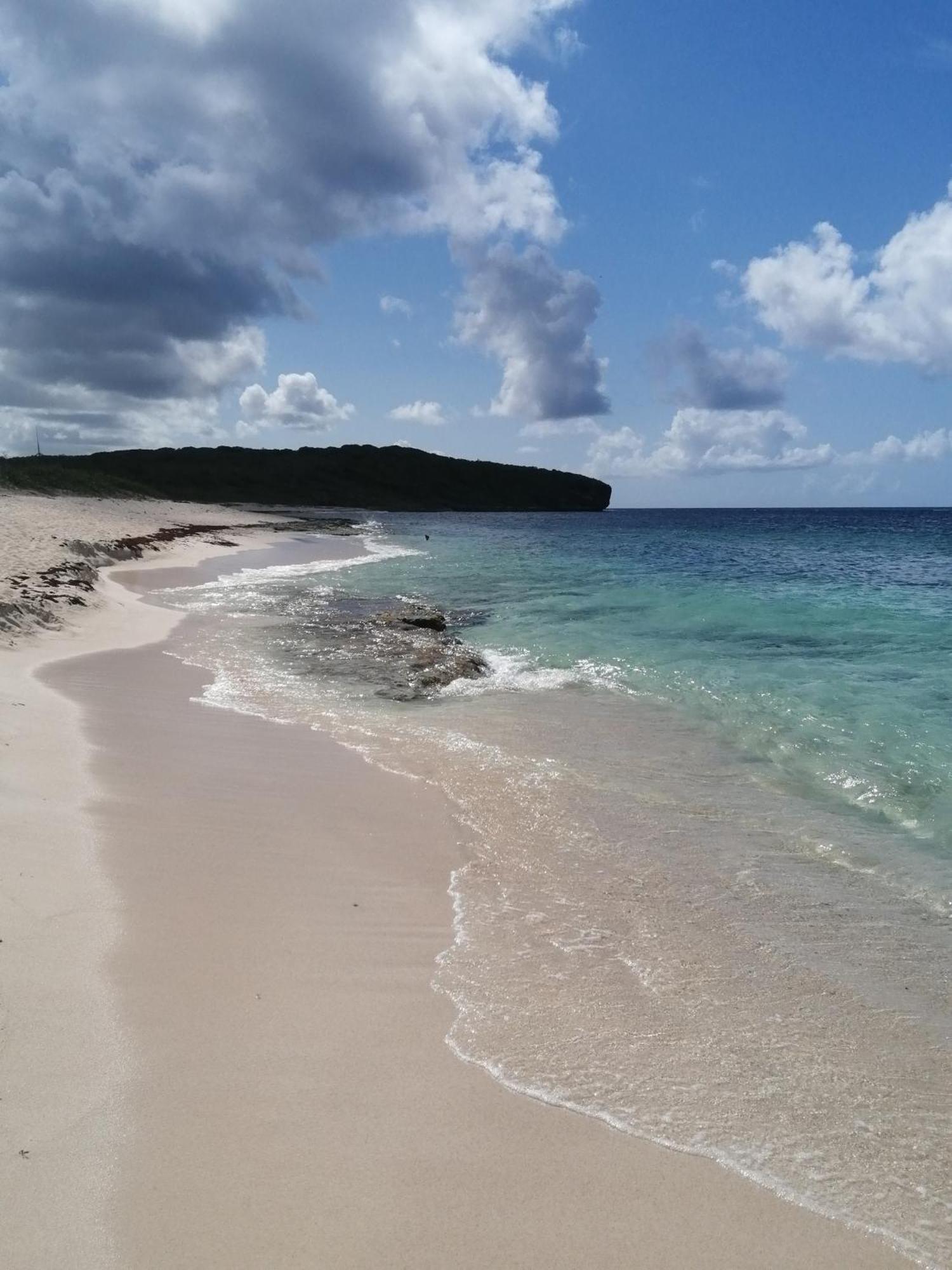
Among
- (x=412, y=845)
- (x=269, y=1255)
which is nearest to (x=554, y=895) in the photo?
(x=412, y=845)

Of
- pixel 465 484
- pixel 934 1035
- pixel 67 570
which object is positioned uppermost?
pixel 465 484

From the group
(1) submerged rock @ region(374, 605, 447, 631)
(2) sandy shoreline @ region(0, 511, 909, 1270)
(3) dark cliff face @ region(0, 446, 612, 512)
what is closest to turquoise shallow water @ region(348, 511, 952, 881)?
(1) submerged rock @ region(374, 605, 447, 631)

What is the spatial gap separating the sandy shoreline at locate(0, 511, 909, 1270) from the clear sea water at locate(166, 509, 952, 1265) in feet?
0.74

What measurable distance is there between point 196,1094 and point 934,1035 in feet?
10.2

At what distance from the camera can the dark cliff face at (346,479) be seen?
10044 centimetres

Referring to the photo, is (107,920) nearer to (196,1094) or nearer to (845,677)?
(196,1094)

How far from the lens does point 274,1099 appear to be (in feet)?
9.09

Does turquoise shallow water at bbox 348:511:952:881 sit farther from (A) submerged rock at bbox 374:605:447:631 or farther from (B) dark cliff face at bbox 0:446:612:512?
(B) dark cliff face at bbox 0:446:612:512

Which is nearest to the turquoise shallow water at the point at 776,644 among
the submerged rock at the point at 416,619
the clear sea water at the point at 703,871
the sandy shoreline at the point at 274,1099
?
the clear sea water at the point at 703,871

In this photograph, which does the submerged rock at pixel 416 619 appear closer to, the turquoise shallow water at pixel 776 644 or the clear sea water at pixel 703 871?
the clear sea water at pixel 703 871

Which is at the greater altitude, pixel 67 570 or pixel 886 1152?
pixel 67 570

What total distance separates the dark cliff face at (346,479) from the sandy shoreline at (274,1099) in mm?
67559

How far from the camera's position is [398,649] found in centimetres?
1251

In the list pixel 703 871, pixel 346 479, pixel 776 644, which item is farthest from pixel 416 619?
pixel 346 479
